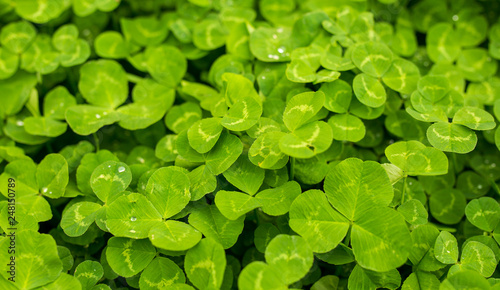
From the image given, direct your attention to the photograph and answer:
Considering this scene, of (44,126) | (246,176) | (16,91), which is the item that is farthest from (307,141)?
(16,91)

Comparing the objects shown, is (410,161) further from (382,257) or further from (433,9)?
Result: (433,9)

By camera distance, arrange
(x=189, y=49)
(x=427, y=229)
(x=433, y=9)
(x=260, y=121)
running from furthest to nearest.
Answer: (x=433, y=9)
(x=189, y=49)
(x=260, y=121)
(x=427, y=229)

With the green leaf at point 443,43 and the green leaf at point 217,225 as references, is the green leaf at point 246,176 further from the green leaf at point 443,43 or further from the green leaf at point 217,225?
the green leaf at point 443,43

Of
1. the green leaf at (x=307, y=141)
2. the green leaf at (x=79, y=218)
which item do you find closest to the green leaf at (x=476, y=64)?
the green leaf at (x=307, y=141)

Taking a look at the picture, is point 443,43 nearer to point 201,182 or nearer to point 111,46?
point 201,182

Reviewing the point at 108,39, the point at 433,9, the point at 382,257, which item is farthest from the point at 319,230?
the point at 433,9

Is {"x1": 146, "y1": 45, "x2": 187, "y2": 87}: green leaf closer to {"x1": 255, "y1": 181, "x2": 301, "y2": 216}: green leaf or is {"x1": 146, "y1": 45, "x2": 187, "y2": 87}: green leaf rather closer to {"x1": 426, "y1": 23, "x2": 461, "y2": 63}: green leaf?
{"x1": 255, "y1": 181, "x2": 301, "y2": 216}: green leaf
